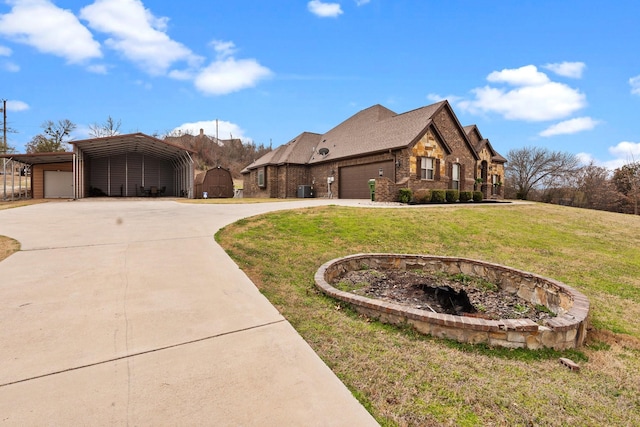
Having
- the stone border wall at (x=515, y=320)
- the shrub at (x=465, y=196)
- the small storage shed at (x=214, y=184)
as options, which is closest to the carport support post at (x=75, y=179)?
the small storage shed at (x=214, y=184)

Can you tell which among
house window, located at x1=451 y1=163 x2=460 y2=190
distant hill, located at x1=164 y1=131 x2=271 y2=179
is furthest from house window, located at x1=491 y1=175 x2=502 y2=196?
distant hill, located at x1=164 y1=131 x2=271 y2=179

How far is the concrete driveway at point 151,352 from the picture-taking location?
1.86 meters

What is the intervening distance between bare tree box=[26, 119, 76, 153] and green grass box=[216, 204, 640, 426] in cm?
4203

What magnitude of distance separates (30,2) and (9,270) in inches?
449

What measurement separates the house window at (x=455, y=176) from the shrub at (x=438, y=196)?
484 centimetres

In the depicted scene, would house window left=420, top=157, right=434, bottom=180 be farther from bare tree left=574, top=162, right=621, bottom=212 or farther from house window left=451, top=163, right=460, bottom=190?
bare tree left=574, top=162, right=621, bottom=212

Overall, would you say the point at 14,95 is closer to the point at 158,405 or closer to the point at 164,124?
the point at 164,124

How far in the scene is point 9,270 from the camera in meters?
4.33

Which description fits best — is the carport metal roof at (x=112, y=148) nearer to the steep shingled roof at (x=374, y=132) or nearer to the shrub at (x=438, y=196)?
the steep shingled roof at (x=374, y=132)

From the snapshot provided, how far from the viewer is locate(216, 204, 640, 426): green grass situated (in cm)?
212

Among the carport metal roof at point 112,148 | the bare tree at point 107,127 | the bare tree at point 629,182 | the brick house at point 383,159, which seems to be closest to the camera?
the carport metal roof at point 112,148

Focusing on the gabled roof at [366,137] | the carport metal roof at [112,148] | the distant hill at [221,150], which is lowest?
the carport metal roof at [112,148]

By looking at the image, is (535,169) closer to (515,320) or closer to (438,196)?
(438,196)

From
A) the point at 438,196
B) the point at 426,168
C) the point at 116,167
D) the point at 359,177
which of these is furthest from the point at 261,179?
the point at 438,196
